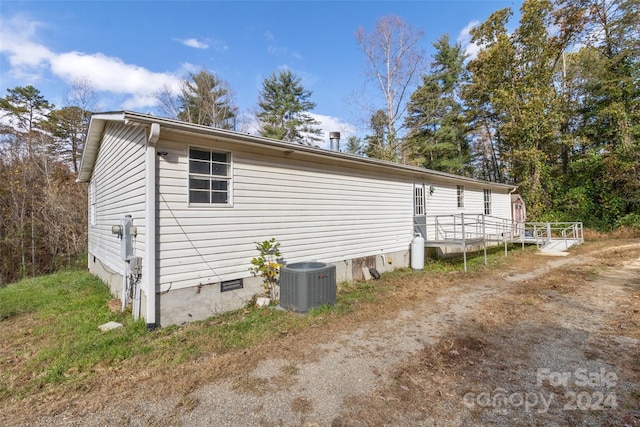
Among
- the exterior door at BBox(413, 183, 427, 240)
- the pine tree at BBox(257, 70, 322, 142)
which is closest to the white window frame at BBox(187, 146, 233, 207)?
the exterior door at BBox(413, 183, 427, 240)

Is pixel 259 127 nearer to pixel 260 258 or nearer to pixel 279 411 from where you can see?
pixel 260 258

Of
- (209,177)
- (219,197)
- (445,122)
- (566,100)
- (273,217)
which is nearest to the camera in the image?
(209,177)

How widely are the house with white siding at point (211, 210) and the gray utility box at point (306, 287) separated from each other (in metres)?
0.72

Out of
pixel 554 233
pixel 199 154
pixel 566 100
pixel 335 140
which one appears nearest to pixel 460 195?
pixel 335 140

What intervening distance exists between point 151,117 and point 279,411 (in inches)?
165

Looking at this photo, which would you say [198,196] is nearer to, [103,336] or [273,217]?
[273,217]

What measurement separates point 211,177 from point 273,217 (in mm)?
1465

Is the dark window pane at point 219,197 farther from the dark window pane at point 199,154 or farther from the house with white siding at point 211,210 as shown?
the dark window pane at point 199,154

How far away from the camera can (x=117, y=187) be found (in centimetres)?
641

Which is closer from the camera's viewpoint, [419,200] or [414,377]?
[414,377]

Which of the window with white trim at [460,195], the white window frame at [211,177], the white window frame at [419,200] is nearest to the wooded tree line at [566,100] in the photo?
the window with white trim at [460,195]

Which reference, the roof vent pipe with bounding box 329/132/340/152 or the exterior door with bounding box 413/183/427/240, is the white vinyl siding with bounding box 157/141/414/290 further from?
the roof vent pipe with bounding box 329/132/340/152

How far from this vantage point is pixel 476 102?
21.3 m

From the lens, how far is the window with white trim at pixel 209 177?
5.05m
